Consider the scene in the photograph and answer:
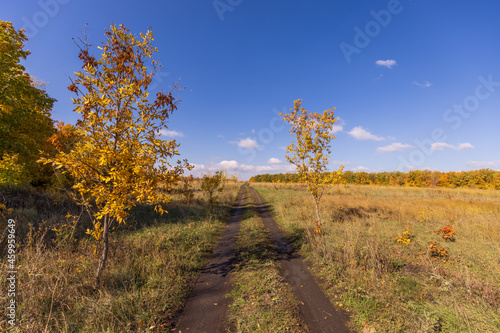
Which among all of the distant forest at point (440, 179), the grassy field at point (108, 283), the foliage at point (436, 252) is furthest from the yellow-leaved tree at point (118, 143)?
the distant forest at point (440, 179)

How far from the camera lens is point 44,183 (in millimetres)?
16844

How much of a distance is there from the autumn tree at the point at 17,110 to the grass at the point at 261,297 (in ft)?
46.2

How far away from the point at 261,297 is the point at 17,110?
17458 mm

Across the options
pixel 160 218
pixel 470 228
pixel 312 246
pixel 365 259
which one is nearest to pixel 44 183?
pixel 160 218

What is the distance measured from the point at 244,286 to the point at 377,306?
3593mm

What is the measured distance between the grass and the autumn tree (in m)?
14.1

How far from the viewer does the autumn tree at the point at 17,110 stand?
412 inches

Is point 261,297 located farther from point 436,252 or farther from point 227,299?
point 436,252

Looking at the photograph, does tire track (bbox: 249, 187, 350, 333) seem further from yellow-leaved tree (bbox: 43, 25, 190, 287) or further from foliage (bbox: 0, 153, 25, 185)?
foliage (bbox: 0, 153, 25, 185)

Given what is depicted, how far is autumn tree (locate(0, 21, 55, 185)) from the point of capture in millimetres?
10461

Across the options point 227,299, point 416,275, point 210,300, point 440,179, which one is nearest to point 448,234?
point 416,275

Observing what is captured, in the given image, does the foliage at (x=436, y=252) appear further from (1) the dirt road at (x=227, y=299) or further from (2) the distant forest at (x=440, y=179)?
(2) the distant forest at (x=440, y=179)

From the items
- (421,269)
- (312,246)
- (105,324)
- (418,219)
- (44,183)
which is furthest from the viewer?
(44,183)

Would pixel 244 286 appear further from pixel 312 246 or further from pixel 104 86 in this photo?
pixel 104 86
